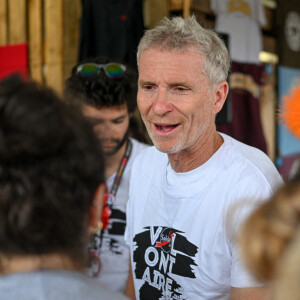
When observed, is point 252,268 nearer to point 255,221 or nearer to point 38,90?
point 255,221

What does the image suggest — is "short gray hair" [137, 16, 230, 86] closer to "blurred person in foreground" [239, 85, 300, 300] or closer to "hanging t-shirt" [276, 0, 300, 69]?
"blurred person in foreground" [239, 85, 300, 300]

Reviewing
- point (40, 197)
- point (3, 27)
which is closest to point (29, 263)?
point (40, 197)

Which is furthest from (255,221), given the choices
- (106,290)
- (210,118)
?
(210,118)

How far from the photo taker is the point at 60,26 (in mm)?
3410

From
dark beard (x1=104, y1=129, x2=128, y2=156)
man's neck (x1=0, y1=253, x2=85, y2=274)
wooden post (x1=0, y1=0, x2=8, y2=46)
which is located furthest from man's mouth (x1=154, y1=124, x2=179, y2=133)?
wooden post (x1=0, y1=0, x2=8, y2=46)

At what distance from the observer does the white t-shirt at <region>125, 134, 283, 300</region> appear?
1.46 m

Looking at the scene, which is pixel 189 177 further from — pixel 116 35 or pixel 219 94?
pixel 116 35

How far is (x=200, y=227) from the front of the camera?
4.95 feet

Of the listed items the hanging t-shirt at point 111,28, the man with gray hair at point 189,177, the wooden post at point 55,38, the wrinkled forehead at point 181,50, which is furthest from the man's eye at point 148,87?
the wooden post at point 55,38

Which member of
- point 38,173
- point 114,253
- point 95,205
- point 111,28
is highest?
point 111,28

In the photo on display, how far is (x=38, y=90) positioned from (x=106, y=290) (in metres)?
0.42

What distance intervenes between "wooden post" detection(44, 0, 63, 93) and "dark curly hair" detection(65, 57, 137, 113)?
3.02 feet

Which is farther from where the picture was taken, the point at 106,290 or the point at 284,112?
the point at 284,112

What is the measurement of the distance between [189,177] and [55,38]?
222 cm
